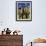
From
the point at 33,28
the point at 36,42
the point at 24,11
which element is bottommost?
the point at 36,42

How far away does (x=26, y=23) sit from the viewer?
2115 mm

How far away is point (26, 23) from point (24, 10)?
0.27m

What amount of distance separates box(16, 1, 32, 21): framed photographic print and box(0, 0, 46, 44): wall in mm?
81

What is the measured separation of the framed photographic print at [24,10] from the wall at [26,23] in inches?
3.2

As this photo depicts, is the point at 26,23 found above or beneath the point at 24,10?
beneath

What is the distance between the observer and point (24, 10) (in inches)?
83.9

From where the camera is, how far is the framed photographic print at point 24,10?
2125 millimetres

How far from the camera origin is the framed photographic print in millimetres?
2125

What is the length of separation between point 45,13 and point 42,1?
25 cm

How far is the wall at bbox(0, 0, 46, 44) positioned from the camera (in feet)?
6.89

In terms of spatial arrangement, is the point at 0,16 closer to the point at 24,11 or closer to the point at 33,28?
the point at 24,11

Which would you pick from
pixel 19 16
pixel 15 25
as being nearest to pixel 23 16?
pixel 19 16

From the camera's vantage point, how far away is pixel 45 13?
2.14m

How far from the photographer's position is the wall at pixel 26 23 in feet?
6.89
